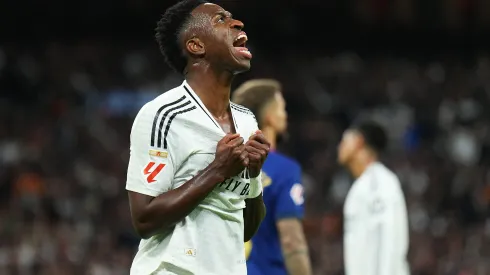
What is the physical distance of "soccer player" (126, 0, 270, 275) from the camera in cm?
305

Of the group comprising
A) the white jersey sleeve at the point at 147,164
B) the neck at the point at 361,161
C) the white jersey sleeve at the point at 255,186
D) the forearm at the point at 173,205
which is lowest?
the neck at the point at 361,161

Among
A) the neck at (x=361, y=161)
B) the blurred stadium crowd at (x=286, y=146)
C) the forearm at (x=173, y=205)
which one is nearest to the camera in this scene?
the forearm at (x=173, y=205)

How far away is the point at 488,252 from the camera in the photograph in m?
11.6

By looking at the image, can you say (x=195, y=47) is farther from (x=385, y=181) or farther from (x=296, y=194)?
(x=385, y=181)

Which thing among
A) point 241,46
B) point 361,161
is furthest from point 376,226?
point 241,46

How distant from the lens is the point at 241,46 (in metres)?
3.30

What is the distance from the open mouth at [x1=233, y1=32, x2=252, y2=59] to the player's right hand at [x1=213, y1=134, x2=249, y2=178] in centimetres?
31

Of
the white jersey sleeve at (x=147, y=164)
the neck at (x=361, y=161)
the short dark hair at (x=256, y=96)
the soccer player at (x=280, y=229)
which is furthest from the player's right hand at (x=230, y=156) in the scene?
the neck at (x=361, y=161)

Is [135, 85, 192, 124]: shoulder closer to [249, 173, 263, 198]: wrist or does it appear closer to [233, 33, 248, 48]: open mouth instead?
[233, 33, 248, 48]: open mouth

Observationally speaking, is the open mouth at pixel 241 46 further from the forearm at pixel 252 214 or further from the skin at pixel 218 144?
the forearm at pixel 252 214

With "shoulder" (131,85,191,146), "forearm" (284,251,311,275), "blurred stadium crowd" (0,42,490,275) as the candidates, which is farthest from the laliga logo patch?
"blurred stadium crowd" (0,42,490,275)

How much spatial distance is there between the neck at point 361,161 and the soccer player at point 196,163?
3714 millimetres

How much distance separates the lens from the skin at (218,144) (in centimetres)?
304

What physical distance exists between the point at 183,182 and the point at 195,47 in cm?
47
